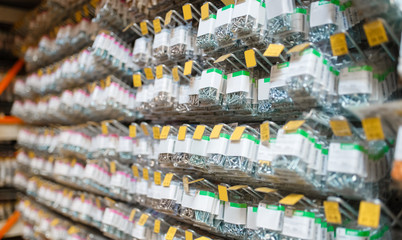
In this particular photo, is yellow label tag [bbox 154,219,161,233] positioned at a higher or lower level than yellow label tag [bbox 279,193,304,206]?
lower

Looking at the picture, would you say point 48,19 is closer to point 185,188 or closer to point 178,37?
point 178,37

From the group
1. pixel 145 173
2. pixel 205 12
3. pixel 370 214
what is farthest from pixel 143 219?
pixel 370 214

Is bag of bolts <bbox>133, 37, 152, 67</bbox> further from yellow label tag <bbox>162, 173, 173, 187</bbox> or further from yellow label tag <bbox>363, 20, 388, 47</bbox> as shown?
yellow label tag <bbox>363, 20, 388, 47</bbox>

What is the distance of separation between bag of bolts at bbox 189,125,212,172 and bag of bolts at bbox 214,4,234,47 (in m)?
0.47

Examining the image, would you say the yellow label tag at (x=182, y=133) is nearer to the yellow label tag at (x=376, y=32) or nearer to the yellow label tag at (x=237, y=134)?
the yellow label tag at (x=237, y=134)

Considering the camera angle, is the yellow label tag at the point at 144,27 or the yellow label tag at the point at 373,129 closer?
the yellow label tag at the point at 373,129

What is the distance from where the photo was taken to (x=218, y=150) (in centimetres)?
163

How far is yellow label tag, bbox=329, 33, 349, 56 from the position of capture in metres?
1.29

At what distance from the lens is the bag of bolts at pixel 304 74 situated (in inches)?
51.6

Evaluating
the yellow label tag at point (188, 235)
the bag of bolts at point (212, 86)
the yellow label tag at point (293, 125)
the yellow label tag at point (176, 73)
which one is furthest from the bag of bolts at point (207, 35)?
the yellow label tag at point (188, 235)

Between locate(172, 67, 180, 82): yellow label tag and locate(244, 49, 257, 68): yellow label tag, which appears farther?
locate(172, 67, 180, 82): yellow label tag

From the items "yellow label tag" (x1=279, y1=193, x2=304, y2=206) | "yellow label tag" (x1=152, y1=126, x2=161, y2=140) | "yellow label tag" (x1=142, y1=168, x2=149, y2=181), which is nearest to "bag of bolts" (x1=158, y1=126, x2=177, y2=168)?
"yellow label tag" (x1=152, y1=126, x2=161, y2=140)

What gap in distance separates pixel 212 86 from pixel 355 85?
69 centimetres

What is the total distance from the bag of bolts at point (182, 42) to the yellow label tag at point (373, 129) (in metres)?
1.14
